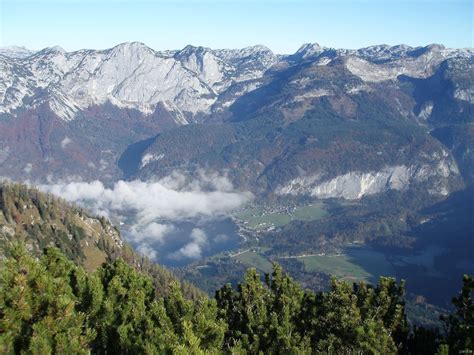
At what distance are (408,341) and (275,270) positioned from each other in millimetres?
19472

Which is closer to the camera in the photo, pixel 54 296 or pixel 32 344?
pixel 32 344

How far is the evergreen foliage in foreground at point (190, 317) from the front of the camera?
124ft

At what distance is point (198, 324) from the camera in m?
47.4

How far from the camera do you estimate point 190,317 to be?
5497cm

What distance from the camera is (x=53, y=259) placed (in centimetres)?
5422

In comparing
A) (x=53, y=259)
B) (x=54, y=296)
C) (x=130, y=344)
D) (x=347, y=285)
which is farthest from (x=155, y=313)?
(x=347, y=285)

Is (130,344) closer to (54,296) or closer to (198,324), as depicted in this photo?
(198,324)

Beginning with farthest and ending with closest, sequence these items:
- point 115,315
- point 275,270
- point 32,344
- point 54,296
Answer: point 275,270
point 115,315
point 54,296
point 32,344

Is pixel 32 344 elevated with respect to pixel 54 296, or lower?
lower

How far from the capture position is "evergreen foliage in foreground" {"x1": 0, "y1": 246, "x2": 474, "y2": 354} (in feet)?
124

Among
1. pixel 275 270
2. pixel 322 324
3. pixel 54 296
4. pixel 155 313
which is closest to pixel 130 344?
pixel 155 313

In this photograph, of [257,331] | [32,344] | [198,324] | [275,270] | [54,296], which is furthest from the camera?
[275,270]

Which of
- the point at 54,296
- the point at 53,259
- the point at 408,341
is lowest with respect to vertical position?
the point at 408,341

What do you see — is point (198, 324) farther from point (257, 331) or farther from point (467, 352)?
point (467, 352)
